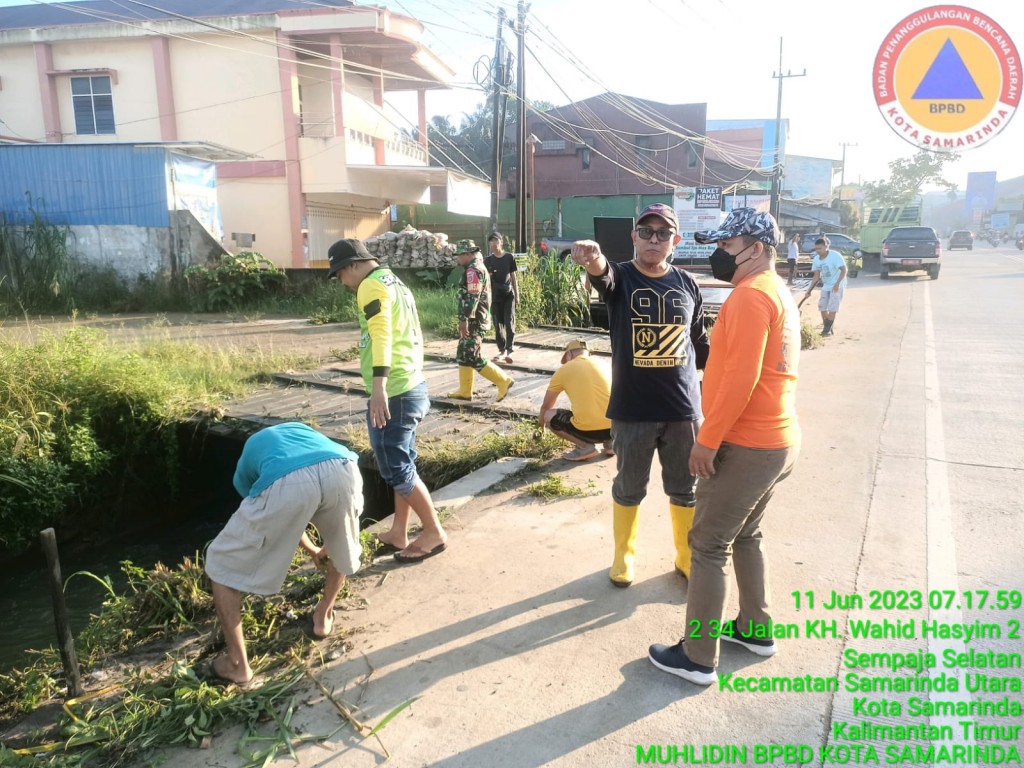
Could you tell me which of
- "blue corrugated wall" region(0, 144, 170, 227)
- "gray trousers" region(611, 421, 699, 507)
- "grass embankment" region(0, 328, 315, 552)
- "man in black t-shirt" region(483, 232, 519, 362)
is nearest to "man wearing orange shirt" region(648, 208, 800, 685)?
"gray trousers" region(611, 421, 699, 507)

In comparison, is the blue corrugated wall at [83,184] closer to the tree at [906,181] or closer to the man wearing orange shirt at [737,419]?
the man wearing orange shirt at [737,419]

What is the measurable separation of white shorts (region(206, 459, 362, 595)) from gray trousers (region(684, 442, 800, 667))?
4.87 ft

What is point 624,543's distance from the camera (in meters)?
3.51

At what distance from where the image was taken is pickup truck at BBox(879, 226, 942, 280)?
77.2 feet

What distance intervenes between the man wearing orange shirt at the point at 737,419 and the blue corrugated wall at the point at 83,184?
15452mm

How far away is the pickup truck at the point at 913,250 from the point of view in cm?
2352

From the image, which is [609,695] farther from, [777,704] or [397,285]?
[397,285]

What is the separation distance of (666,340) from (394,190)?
19.9 meters

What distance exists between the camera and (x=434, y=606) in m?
3.42

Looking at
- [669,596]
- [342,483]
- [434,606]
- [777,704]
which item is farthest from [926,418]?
[342,483]

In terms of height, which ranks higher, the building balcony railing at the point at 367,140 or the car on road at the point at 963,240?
the building balcony railing at the point at 367,140

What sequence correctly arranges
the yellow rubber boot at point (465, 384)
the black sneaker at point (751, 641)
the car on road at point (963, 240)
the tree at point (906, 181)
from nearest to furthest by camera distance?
the black sneaker at point (751, 641) < the yellow rubber boot at point (465, 384) < the tree at point (906, 181) < the car on road at point (963, 240)

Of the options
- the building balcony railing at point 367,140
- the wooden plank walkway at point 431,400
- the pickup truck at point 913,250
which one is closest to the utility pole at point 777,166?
the pickup truck at point 913,250

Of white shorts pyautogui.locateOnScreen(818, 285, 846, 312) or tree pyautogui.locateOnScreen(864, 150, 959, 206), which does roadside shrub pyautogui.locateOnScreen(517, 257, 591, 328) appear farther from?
tree pyautogui.locateOnScreen(864, 150, 959, 206)
